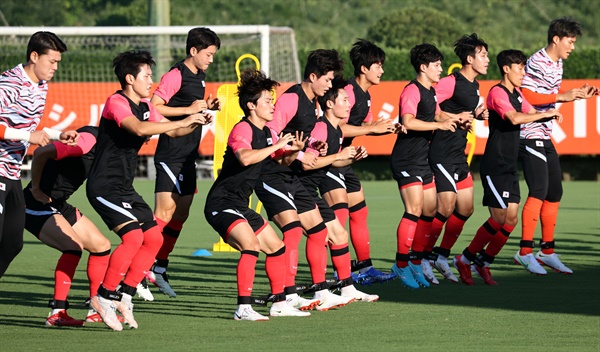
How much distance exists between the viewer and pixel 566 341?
8.45 m

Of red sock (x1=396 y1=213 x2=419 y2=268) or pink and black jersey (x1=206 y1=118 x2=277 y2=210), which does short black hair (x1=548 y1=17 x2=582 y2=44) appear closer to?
red sock (x1=396 y1=213 x2=419 y2=268)

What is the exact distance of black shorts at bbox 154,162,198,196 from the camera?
1155 cm

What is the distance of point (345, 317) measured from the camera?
387 inches

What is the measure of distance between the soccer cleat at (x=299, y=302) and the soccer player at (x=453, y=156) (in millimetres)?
2080

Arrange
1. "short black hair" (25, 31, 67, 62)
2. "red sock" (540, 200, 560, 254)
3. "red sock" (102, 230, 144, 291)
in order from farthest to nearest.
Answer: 1. "red sock" (540, 200, 560, 254)
2. "red sock" (102, 230, 144, 291)
3. "short black hair" (25, 31, 67, 62)

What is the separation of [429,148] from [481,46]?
115cm

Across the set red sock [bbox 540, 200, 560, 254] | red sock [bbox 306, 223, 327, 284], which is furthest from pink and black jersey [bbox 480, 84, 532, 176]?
red sock [bbox 306, 223, 327, 284]

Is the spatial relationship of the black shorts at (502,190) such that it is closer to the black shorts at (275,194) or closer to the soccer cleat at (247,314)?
the black shorts at (275,194)

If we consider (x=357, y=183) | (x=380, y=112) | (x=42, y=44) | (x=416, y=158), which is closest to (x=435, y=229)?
(x=416, y=158)

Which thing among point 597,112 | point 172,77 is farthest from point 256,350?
point 597,112

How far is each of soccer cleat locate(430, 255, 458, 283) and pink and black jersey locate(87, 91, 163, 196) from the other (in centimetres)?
398

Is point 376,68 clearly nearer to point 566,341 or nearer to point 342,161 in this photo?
point 342,161

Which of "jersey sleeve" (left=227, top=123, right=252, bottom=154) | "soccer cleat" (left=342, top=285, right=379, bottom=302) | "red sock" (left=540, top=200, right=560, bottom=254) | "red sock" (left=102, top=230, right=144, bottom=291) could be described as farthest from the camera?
"red sock" (left=540, top=200, right=560, bottom=254)

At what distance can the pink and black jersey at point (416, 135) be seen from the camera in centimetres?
1188
